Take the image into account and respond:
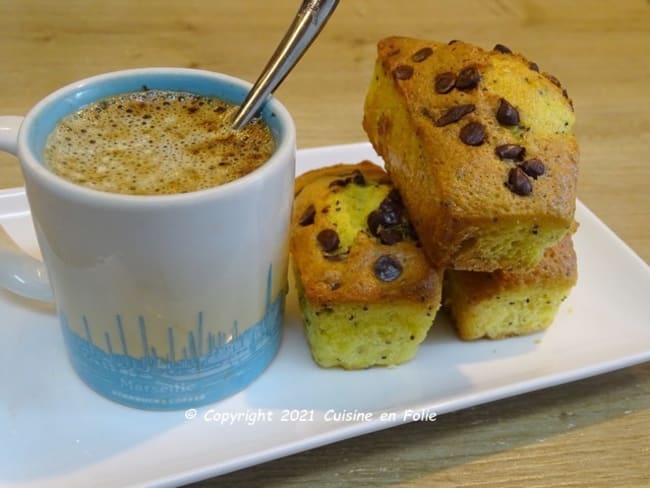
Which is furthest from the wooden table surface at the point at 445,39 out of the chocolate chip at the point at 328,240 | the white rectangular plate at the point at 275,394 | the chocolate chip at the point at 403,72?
the chocolate chip at the point at 403,72

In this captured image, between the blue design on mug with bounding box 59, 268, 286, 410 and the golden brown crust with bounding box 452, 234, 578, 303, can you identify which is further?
the golden brown crust with bounding box 452, 234, 578, 303

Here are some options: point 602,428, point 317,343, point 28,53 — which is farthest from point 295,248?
point 28,53

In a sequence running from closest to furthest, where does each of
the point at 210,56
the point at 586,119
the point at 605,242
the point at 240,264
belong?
the point at 240,264
the point at 605,242
the point at 586,119
the point at 210,56

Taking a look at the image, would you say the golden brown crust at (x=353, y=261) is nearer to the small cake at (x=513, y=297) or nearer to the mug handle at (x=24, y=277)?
the small cake at (x=513, y=297)

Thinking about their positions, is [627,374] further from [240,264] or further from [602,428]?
[240,264]

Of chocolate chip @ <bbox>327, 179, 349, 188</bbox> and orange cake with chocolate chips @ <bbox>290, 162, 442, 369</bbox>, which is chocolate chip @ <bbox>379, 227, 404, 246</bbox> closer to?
orange cake with chocolate chips @ <bbox>290, 162, 442, 369</bbox>

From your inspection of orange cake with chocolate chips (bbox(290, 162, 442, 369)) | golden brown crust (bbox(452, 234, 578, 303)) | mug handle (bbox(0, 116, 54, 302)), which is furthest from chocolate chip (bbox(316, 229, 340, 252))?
mug handle (bbox(0, 116, 54, 302))
